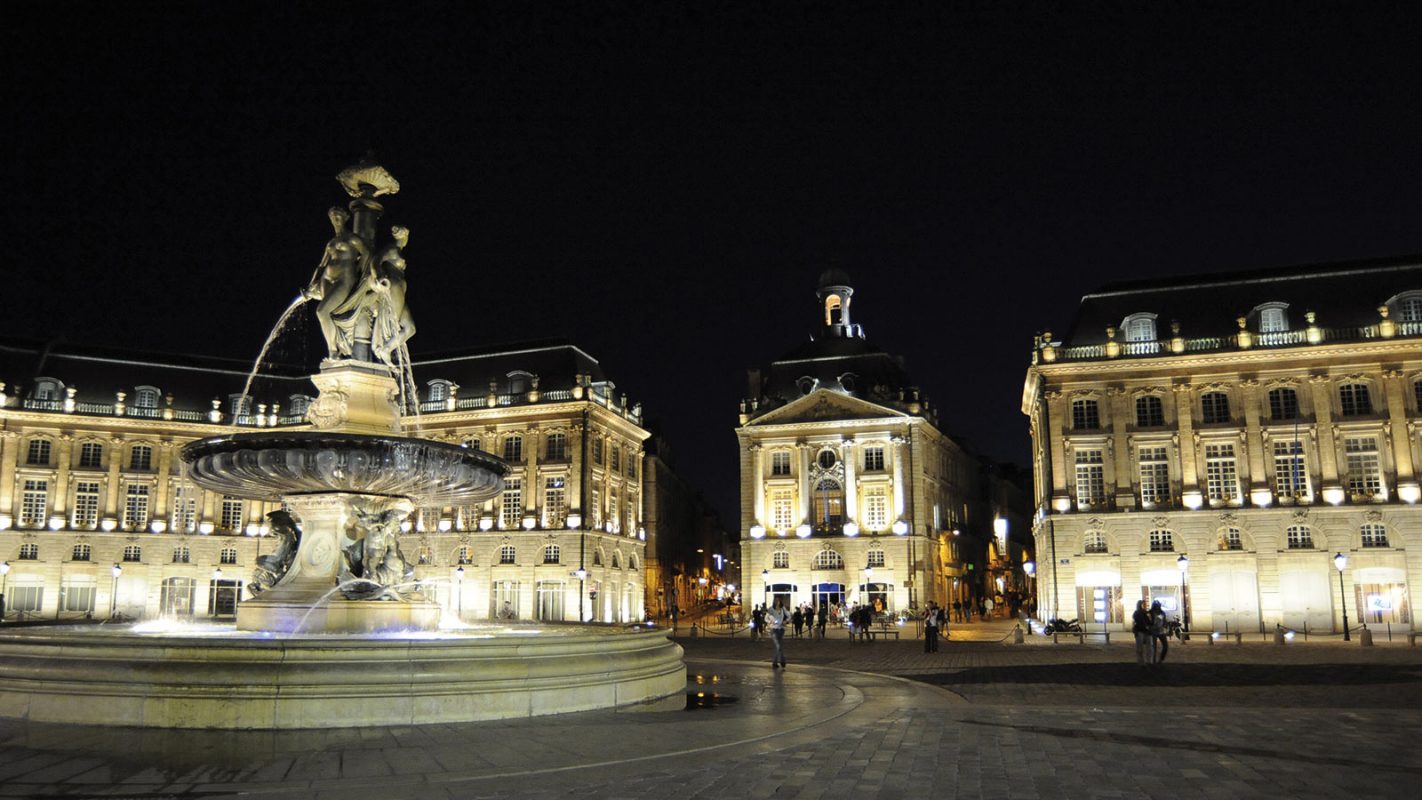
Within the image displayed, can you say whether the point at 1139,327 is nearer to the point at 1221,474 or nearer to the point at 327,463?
the point at 1221,474

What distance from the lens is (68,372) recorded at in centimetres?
6606

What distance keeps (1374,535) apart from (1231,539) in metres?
5.81

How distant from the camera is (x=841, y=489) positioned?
65438mm

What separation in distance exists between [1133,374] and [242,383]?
179 feet

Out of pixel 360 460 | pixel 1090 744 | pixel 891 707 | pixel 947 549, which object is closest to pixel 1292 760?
pixel 1090 744

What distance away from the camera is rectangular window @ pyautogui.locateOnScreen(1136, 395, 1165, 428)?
170 ft

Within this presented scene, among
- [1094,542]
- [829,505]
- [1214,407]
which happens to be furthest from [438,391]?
[1214,407]

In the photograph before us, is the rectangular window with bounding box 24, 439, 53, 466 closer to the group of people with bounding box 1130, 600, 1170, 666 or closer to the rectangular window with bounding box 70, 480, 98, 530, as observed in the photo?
the rectangular window with bounding box 70, 480, 98, 530

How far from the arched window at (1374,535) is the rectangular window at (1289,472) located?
8.57ft

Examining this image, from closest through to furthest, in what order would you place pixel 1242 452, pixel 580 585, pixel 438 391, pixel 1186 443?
1. pixel 1242 452
2. pixel 1186 443
3. pixel 580 585
4. pixel 438 391

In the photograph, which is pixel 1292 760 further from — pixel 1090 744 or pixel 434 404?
pixel 434 404

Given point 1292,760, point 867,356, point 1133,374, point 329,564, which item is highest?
point 867,356

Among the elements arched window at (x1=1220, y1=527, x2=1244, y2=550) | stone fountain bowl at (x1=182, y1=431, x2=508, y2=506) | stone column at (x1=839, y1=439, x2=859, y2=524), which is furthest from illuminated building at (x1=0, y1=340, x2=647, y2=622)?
stone fountain bowl at (x1=182, y1=431, x2=508, y2=506)

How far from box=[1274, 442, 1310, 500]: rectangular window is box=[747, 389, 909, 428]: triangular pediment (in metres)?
22.1
